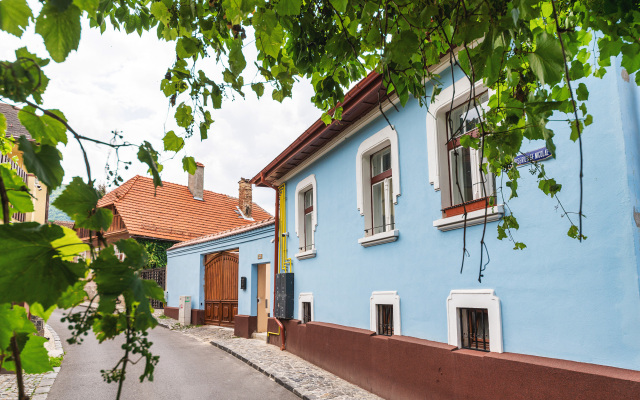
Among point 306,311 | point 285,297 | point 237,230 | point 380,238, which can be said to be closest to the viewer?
point 380,238

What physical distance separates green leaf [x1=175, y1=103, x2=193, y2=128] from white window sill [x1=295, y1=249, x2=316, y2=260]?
26.3 ft

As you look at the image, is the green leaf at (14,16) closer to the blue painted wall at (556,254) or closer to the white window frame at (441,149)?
the blue painted wall at (556,254)

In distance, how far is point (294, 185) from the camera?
1184cm

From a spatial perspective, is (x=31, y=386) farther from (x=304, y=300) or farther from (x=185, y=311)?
(x=185, y=311)

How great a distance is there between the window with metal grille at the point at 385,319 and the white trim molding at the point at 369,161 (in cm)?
166

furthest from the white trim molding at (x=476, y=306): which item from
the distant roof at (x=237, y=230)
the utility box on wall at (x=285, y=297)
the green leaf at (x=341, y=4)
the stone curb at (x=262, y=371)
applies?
the distant roof at (x=237, y=230)

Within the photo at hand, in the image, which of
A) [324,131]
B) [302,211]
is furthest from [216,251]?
[324,131]

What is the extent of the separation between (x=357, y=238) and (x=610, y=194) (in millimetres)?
4735

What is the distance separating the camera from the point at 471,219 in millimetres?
5531

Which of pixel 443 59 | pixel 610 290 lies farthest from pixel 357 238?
pixel 610 290

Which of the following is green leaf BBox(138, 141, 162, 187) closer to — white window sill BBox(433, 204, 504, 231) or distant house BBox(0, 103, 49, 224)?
distant house BBox(0, 103, 49, 224)

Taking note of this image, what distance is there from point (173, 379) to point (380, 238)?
4.48 metres

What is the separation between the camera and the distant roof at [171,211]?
75.8ft

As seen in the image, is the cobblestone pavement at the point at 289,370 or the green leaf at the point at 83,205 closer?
the green leaf at the point at 83,205
